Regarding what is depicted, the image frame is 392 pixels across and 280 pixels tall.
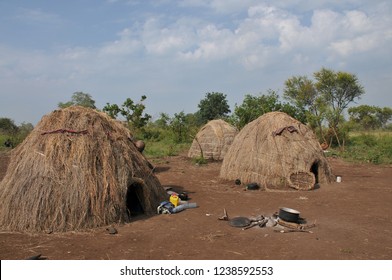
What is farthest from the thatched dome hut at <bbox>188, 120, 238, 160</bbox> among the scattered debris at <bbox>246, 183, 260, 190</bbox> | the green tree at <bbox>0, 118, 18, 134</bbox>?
the green tree at <bbox>0, 118, 18, 134</bbox>

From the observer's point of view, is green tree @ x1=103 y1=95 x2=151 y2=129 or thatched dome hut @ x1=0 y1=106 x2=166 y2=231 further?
green tree @ x1=103 y1=95 x2=151 y2=129

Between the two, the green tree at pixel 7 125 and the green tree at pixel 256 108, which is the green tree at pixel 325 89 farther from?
the green tree at pixel 7 125

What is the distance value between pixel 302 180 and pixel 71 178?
7.05 m

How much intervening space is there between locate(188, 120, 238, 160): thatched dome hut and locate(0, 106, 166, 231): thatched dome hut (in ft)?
31.2

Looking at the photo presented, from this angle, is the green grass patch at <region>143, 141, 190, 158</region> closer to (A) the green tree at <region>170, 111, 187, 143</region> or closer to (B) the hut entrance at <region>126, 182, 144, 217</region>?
(A) the green tree at <region>170, 111, 187, 143</region>

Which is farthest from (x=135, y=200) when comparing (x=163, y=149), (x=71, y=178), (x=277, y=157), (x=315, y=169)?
(x=163, y=149)

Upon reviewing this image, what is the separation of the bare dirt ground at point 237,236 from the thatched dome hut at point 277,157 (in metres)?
0.82

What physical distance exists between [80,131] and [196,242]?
10.9 ft

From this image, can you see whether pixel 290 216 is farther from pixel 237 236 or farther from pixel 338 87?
pixel 338 87

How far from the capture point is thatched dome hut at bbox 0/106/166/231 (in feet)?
21.9

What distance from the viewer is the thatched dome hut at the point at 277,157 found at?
36.5ft

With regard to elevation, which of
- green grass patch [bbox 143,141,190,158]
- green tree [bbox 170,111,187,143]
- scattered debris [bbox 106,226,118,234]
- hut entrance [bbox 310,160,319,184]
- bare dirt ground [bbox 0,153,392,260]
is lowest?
bare dirt ground [bbox 0,153,392,260]

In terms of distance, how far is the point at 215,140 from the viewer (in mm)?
17562

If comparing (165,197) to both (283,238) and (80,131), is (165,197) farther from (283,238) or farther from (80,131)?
(283,238)
